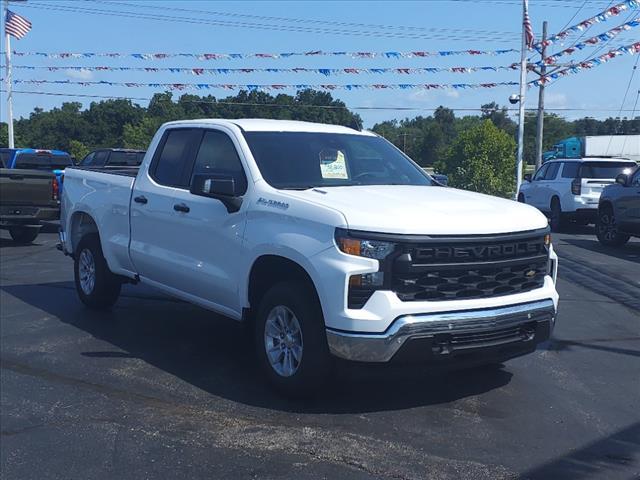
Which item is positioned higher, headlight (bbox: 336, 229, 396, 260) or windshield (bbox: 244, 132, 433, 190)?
windshield (bbox: 244, 132, 433, 190)

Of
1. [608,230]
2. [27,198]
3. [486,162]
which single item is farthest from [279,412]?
[486,162]

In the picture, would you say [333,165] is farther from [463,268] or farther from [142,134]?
[142,134]

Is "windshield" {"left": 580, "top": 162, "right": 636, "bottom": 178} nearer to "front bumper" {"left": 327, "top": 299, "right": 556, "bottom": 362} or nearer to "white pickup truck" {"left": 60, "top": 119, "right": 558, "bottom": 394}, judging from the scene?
"white pickup truck" {"left": 60, "top": 119, "right": 558, "bottom": 394}

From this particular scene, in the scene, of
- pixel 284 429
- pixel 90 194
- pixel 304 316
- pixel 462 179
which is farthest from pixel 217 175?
pixel 462 179

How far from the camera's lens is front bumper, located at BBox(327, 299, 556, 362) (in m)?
4.66

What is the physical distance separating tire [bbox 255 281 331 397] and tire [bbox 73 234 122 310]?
3.14m

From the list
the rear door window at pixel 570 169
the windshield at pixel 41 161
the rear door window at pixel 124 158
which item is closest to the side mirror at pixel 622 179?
the rear door window at pixel 570 169

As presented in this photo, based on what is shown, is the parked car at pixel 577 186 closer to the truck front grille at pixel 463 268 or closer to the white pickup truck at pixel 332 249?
the white pickup truck at pixel 332 249

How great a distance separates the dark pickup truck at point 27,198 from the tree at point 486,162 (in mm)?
26606


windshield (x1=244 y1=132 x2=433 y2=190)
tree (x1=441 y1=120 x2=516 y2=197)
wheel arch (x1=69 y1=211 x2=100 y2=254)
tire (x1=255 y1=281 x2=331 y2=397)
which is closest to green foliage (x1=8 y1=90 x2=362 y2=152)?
tree (x1=441 y1=120 x2=516 y2=197)

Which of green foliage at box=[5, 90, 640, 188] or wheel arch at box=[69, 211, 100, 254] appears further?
green foliage at box=[5, 90, 640, 188]

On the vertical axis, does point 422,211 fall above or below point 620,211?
above

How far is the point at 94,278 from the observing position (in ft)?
26.8

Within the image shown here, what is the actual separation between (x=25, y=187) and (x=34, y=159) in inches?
204
